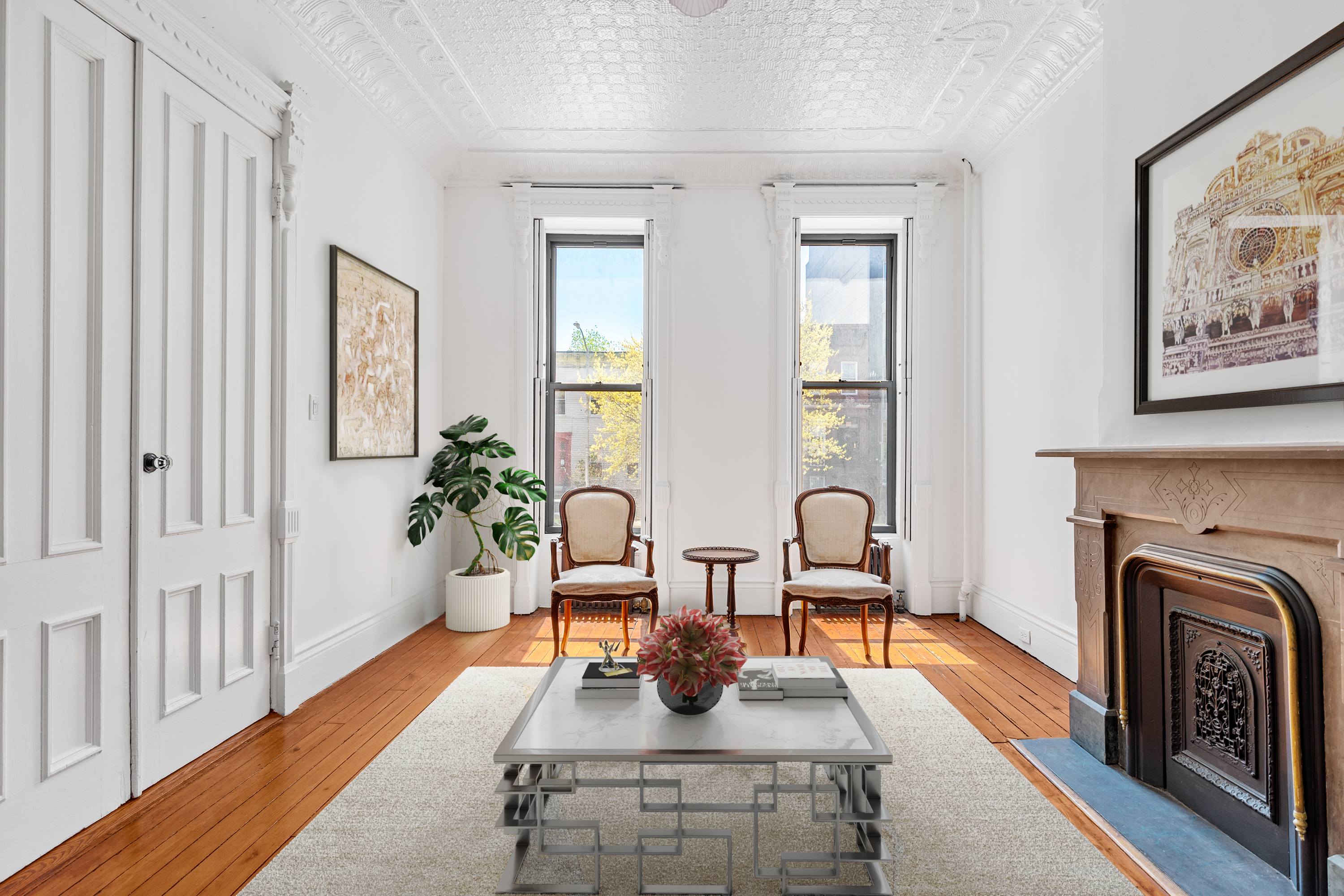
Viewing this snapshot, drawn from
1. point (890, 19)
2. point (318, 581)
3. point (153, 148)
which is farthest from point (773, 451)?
point (153, 148)

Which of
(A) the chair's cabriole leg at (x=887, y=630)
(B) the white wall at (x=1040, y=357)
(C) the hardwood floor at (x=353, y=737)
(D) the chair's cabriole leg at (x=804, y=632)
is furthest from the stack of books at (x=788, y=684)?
(B) the white wall at (x=1040, y=357)

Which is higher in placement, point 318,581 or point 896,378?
point 896,378

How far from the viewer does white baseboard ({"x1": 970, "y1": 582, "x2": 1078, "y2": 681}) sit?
12.0 feet

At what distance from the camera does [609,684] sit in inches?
92.8

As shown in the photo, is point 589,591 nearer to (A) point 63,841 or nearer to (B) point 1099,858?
(A) point 63,841

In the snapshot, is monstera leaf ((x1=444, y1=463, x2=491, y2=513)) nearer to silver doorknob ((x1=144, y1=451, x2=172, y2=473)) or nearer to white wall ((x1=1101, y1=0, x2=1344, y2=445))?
silver doorknob ((x1=144, y1=451, x2=172, y2=473))

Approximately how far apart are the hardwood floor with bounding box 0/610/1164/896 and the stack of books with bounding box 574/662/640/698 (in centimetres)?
94

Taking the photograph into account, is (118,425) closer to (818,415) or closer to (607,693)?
(607,693)

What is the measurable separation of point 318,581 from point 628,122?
3.27 metres

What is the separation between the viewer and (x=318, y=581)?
11.4 feet

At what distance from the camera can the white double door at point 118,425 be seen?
1.98 metres

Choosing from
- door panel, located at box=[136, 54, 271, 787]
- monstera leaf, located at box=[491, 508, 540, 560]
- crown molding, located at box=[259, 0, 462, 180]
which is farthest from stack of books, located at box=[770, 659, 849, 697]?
crown molding, located at box=[259, 0, 462, 180]

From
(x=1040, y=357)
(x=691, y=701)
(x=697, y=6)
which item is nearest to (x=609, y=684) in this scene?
(x=691, y=701)

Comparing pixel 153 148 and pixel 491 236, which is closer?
→ pixel 153 148
